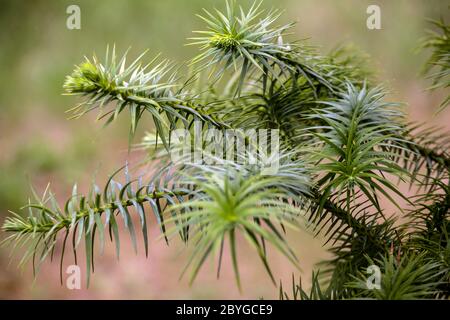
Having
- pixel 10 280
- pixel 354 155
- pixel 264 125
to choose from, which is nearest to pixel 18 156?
pixel 10 280

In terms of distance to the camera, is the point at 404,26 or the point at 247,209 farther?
the point at 404,26

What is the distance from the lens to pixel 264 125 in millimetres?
717

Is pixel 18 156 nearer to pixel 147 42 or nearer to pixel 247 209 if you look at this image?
pixel 147 42

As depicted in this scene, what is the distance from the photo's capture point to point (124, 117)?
84.0 inches

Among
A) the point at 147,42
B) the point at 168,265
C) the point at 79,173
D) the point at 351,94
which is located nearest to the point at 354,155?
the point at 351,94

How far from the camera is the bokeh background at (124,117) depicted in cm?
187

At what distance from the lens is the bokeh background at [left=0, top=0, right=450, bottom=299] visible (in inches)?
73.7

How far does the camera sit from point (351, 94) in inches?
26.0

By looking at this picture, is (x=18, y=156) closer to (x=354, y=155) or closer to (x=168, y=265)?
(x=168, y=265)

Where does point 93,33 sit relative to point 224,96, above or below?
above
